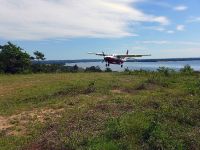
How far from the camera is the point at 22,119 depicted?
1442 centimetres

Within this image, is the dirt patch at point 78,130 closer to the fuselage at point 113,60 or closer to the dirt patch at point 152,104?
the dirt patch at point 152,104

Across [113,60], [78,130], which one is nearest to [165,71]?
[113,60]

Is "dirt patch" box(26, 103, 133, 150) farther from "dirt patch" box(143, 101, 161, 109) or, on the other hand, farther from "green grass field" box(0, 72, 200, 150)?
"dirt patch" box(143, 101, 161, 109)

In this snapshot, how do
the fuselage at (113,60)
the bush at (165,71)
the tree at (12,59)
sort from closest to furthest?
the bush at (165,71) < the fuselage at (113,60) < the tree at (12,59)

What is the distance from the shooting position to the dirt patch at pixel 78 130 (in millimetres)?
10461

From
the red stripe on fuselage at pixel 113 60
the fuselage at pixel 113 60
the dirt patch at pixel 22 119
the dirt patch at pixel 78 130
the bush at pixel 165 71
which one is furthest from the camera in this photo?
the red stripe on fuselage at pixel 113 60

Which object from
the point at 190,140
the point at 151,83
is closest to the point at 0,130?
the point at 190,140

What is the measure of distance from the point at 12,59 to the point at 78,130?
110 ft

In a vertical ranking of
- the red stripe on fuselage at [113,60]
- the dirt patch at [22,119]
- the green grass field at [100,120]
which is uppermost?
the red stripe on fuselage at [113,60]

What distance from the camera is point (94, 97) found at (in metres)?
19.0

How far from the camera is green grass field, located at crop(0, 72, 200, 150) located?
10.3 m

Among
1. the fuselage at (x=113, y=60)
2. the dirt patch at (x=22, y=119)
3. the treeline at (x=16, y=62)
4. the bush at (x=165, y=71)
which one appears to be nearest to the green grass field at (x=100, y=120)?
the dirt patch at (x=22, y=119)

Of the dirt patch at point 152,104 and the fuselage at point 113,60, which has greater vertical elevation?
the fuselage at point 113,60

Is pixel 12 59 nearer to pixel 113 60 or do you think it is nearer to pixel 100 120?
pixel 113 60
